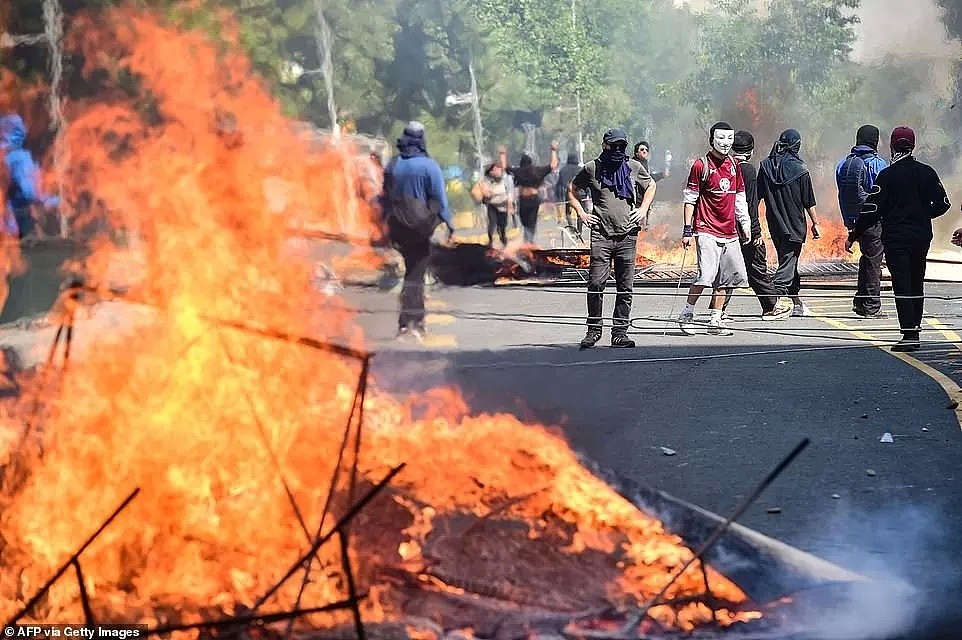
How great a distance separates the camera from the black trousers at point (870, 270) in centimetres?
1223

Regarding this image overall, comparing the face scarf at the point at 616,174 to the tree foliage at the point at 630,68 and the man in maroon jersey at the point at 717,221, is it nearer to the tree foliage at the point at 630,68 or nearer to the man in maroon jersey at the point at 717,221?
the man in maroon jersey at the point at 717,221

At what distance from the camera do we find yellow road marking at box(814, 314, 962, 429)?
8.06m

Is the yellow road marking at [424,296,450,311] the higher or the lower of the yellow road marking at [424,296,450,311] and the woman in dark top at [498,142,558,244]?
the lower

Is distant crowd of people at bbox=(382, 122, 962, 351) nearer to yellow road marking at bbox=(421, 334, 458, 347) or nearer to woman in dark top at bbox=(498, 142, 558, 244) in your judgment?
yellow road marking at bbox=(421, 334, 458, 347)

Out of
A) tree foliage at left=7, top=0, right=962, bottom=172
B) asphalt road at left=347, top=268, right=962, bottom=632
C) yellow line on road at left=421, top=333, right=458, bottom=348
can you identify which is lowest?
yellow line on road at left=421, top=333, right=458, bottom=348

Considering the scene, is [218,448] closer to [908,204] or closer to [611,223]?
[611,223]

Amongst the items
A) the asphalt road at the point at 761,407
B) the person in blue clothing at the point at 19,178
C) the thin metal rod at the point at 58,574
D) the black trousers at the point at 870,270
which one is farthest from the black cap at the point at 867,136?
the thin metal rod at the point at 58,574

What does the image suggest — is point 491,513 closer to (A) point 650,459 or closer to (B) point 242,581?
(B) point 242,581

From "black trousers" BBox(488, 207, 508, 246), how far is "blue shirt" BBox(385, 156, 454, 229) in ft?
20.9

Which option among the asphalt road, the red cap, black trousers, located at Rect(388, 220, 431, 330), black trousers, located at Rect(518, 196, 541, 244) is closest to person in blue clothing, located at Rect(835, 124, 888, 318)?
the asphalt road

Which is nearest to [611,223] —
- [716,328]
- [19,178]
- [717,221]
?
[717,221]

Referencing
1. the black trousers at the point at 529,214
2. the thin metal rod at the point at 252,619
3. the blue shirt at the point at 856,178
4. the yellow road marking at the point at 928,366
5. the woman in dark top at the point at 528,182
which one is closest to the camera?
the thin metal rod at the point at 252,619

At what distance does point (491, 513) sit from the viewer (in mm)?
4688

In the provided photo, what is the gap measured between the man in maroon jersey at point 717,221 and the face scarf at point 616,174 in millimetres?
820
